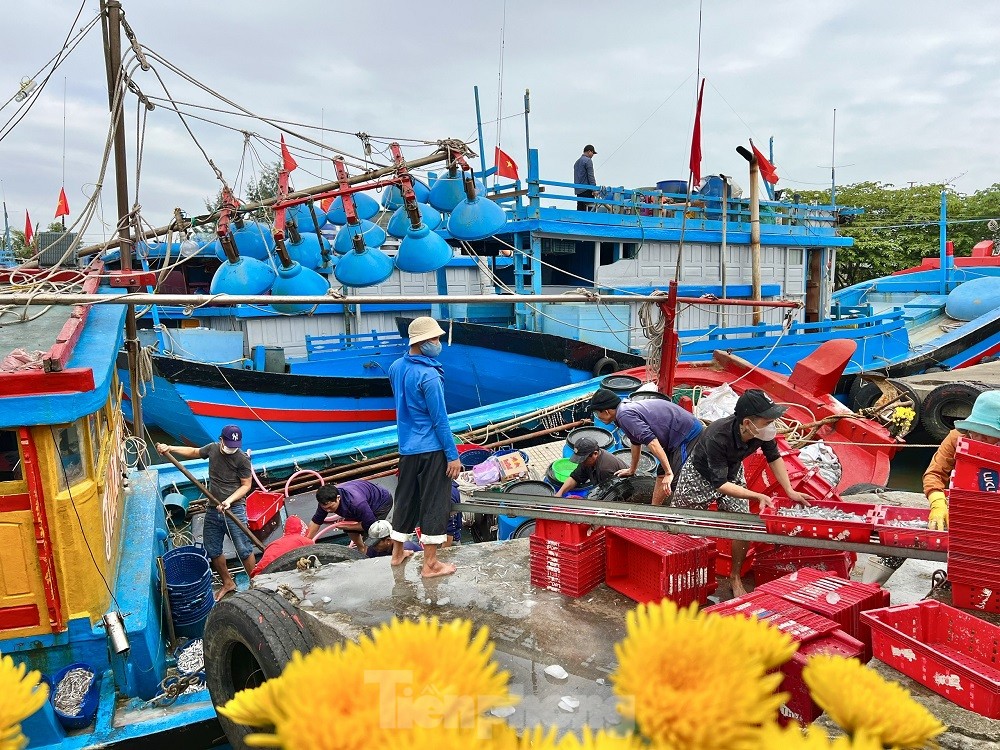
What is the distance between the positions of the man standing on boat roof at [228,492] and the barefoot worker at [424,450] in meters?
2.95

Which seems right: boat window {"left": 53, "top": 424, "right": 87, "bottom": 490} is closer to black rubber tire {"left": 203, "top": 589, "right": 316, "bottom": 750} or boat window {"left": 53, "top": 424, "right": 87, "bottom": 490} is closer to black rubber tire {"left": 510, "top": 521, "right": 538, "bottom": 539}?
black rubber tire {"left": 203, "top": 589, "right": 316, "bottom": 750}

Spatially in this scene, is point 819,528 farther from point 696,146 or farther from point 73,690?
point 696,146

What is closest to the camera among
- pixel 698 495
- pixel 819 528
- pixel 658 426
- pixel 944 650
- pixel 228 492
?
pixel 944 650

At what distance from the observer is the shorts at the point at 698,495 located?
13.6 feet

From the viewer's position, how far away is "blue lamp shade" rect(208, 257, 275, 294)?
24.4 ft

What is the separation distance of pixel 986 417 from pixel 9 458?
18.1 ft

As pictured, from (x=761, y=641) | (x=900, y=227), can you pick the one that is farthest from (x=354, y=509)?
(x=900, y=227)

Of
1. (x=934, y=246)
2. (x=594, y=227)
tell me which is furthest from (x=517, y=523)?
(x=934, y=246)

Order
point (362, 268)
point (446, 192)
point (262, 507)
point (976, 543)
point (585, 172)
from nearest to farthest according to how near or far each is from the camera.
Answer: point (976, 543), point (262, 507), point (362, 268), point (446, 192), point (585, 172)

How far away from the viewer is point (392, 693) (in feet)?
2.64

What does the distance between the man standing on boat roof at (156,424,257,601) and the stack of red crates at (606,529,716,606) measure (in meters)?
4.16

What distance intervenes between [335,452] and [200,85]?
4900 millimetres

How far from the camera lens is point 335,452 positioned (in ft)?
30.2

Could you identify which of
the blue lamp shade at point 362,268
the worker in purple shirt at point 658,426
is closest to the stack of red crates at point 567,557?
the worker in purple shirt at point 658,426
